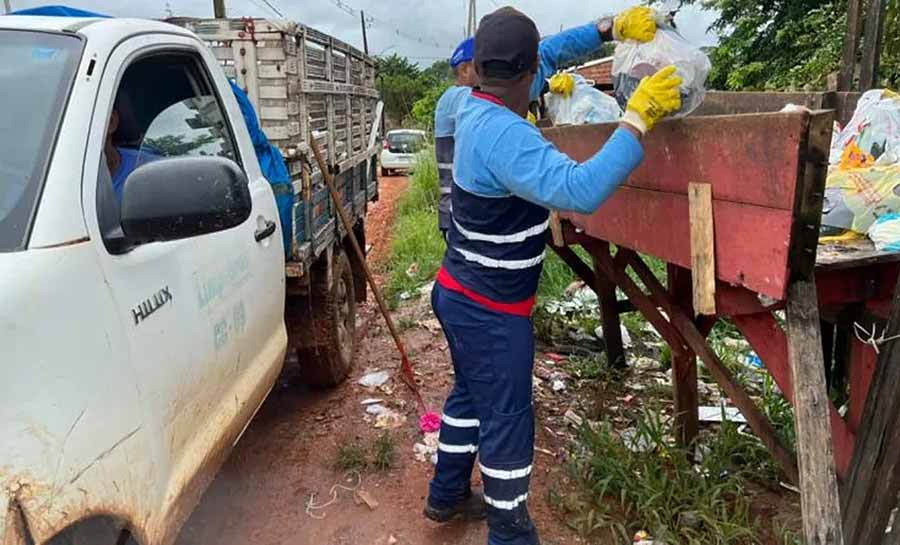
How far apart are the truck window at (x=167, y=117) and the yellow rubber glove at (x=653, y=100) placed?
1569 mm

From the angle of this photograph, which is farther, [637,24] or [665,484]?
[665,484]

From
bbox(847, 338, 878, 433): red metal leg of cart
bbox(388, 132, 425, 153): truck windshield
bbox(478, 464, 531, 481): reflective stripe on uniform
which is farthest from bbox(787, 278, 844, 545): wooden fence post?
bbox(388, 132, 425, 153): truck windshield

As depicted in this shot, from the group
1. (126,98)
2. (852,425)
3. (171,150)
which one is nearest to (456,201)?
(171,150)

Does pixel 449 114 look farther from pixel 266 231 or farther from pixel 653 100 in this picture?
pixel 653 100

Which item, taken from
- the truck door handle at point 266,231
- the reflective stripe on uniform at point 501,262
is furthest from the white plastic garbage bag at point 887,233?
the truck door handle at point 266,231

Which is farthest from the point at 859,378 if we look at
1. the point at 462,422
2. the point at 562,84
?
the point at 562,84

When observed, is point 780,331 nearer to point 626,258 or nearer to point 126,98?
point 626,258

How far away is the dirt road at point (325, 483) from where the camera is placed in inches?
123

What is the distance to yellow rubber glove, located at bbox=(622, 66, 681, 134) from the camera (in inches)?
84.0

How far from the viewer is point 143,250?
1.93 m

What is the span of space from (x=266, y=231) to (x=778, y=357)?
6.20ft

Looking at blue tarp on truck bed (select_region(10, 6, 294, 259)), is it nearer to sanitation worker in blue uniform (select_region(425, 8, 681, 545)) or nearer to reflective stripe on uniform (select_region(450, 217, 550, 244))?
sanitation worker in blue uniform (select_region(425, 8, 681, 545))

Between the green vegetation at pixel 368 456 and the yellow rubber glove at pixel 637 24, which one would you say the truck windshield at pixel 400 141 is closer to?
the green vegetation at pixel 368 456

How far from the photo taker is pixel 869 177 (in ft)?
6.99
